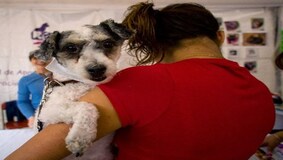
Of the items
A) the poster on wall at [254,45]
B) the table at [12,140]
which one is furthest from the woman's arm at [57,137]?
the poster on wall at [254,45]

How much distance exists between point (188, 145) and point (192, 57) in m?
0.23

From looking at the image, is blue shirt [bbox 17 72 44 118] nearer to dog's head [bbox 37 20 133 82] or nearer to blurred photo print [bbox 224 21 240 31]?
dog's head [bbox 37 20 133 82]

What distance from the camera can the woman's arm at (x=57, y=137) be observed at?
53 centimetres

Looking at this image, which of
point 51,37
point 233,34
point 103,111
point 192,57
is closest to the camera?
point 103,111

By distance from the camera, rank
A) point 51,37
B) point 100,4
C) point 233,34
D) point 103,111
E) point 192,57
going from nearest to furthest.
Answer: point 103,111 → point 192,57 → point 51,37 → point 100,4 → point 233,34

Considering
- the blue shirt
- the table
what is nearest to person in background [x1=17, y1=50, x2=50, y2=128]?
the blue shirt

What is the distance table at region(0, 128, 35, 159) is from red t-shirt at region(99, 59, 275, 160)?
0.61m

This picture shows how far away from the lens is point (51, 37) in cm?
84

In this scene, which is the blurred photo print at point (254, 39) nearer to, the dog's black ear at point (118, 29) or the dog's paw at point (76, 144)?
the dog's black ear at point (118, 29)

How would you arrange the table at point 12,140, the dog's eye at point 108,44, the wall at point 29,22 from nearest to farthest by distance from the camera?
the dog's eye at point 108,44
the table at point 12,140
the wall at point 29,22

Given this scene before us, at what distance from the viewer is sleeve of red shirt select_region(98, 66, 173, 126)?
0.55m

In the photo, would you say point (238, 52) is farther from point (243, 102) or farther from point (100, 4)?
point (243, 102)

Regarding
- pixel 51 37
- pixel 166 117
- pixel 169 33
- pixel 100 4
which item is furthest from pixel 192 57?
pixel 100 4

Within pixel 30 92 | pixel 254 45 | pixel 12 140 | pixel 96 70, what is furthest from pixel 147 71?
pixel 254 45
